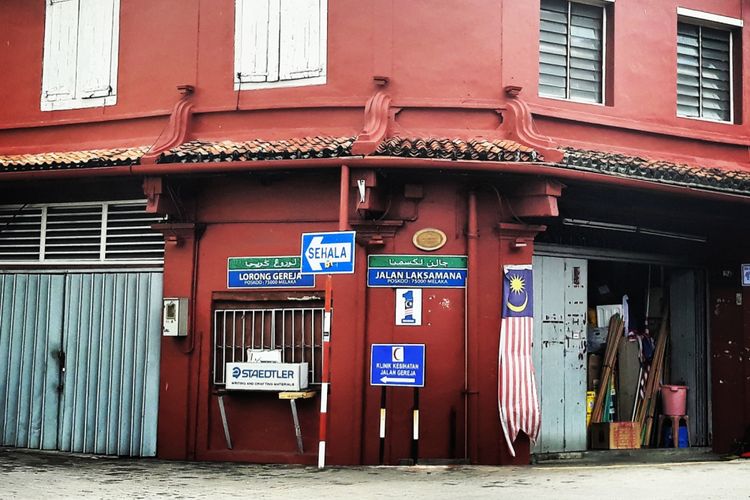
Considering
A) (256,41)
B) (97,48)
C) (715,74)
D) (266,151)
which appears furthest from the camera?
(715,74)

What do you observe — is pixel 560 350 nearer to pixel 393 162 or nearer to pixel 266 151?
pixel 393 162

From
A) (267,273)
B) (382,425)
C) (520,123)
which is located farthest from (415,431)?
(520,123)

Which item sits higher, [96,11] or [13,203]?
[96,11]

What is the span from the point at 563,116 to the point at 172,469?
6.35 m

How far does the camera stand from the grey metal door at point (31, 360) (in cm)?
1398

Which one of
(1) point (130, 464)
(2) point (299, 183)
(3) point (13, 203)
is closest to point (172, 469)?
(1) point (130, 464)

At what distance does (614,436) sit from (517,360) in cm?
263

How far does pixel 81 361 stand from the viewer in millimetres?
13867

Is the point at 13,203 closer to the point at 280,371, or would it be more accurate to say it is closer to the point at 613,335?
the point at 280,371

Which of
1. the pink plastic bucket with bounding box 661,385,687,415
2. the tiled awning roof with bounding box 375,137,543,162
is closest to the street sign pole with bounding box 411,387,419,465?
the tiled awning roof with bounding box 375,137,543,162

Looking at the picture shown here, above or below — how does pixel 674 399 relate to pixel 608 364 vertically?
below

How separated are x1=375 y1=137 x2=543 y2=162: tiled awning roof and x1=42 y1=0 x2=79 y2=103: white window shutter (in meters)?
5.00

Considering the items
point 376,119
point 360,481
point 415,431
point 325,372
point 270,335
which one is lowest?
point 360,481

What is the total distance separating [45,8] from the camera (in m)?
14.9
